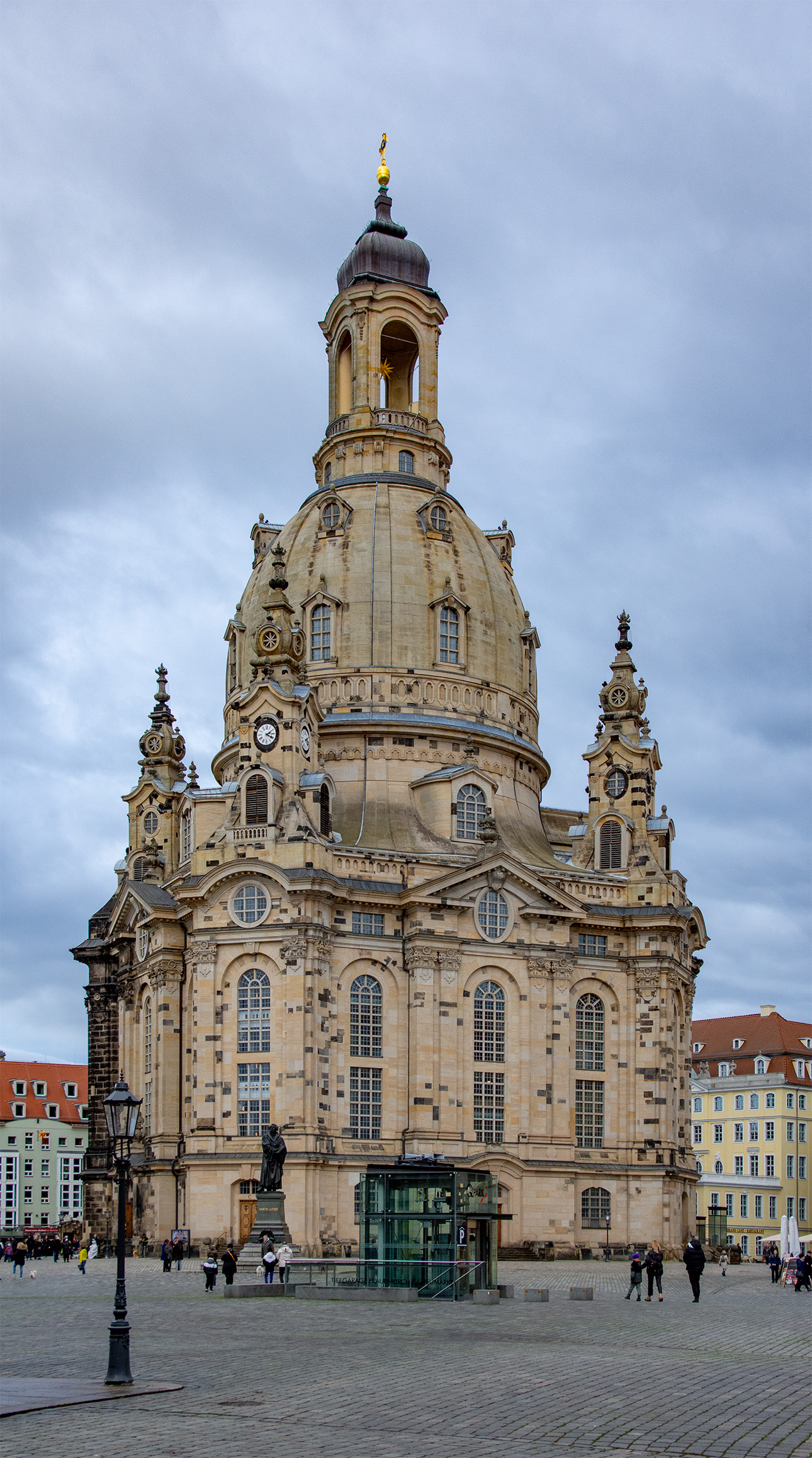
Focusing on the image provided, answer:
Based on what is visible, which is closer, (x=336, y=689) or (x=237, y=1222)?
(x=237, y=1222)

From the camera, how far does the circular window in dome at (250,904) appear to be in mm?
72125

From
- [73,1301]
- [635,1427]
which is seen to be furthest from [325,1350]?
[73,1301]

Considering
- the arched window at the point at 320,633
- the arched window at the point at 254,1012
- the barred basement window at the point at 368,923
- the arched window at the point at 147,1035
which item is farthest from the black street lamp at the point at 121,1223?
the arched window at the point at 320,633

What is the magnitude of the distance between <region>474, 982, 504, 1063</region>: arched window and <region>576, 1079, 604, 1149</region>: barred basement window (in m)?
4.95

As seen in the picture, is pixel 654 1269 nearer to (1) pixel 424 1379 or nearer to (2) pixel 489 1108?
(1) pixel 424 1379

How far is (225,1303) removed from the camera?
43.9 meters

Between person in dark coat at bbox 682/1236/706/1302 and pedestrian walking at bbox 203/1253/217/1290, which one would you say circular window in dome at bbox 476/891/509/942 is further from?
person in dark coat at bbox 682/1236/706/1302

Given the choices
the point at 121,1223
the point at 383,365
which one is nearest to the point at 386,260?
the point at 383,365

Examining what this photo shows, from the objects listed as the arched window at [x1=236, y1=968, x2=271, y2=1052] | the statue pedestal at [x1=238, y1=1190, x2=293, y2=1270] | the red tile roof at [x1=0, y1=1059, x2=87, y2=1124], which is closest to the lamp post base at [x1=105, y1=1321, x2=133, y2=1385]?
the statue pedestal at [x1=238, y1=1190, x2=293, y2=1270]

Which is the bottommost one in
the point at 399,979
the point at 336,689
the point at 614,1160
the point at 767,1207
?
the point at 767,1207

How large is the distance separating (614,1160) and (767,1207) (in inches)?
1338

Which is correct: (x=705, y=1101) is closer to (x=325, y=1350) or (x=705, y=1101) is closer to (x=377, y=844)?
(x=377, y=844)

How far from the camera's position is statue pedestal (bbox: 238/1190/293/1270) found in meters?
52.6

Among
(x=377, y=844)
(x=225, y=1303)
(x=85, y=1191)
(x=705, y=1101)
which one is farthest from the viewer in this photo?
(x=705, y=1101)
